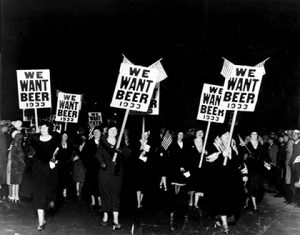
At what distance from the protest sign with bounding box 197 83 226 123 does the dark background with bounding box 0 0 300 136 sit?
5539 millimetres

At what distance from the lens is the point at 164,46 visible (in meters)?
23.1

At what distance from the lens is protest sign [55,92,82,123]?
45.7 feet

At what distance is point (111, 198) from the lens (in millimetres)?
8867

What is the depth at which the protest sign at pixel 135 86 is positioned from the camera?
9.21m

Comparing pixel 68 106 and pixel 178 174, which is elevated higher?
pixel 68 106

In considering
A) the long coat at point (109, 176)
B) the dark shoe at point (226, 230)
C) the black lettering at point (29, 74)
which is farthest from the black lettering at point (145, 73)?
the dark shoe at point (226, 230)

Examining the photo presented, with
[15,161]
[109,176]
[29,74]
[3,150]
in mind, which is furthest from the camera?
[3,150]

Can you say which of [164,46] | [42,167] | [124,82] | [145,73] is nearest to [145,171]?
[124,82]

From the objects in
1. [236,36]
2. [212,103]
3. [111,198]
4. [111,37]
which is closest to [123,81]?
[111,198]

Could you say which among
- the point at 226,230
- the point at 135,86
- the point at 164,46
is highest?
the point at 164,46

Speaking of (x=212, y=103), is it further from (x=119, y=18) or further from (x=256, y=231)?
(x=119, y=18)

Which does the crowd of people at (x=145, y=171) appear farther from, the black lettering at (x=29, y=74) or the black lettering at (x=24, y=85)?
the black lettering at (x=29, y=74)

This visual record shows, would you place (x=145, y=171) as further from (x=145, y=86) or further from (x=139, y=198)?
(x=145, y=86)

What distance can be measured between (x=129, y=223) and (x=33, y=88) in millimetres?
3684
